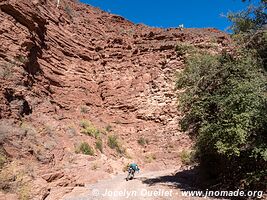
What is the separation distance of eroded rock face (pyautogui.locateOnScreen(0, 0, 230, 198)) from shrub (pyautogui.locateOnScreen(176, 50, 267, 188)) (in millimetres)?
4143

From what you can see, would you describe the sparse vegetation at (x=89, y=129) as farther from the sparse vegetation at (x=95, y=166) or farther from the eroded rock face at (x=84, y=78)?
the sparse vegetation at (x=95, y=166)

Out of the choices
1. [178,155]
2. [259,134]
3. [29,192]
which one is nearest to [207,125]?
[259,134]

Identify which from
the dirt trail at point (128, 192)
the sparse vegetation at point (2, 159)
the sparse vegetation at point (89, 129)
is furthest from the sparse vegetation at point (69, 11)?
the sparse vegetation at point (2, 159)

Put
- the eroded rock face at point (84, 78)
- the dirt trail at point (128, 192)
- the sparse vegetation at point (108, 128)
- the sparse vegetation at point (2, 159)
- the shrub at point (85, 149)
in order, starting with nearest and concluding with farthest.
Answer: the dirt trail at point (128, 192) → the sparse vegetation at point (2, 159) → the eroded rock face at point (84, 78) → the shrub at point (85, 149) → the sparse vegetation at point (108, 128)

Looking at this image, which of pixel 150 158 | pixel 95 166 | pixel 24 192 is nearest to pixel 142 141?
pixel 150 158

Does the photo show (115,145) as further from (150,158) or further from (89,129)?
Result: (150,158)

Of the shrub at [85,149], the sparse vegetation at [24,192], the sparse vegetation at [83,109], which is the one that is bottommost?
the sparse vegetation at [24,192]

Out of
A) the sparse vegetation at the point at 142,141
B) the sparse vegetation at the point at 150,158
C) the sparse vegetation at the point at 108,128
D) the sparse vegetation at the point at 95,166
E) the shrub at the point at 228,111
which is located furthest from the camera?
the sparse vegetation at the point at 108,128

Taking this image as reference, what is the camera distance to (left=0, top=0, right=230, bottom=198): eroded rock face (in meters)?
17.4

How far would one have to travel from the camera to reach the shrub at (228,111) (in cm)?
1088

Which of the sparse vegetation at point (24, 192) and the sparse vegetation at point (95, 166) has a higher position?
the sparse vegetation at point (95, 166)

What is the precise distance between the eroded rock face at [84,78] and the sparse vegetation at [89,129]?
1.54 feet

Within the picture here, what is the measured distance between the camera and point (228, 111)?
11.5 meters

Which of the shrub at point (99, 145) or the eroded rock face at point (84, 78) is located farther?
the shrub at point (99, 145)
